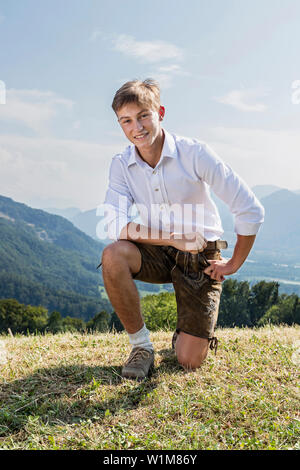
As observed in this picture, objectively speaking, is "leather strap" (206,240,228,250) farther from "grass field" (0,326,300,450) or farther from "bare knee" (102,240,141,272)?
"grass field" (0,326,300,450)

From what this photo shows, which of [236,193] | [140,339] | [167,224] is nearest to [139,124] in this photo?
[167,224]

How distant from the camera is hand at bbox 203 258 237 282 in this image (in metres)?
4.46

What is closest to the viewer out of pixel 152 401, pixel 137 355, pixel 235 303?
pixel 152 401

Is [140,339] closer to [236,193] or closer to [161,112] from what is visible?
[236,193]

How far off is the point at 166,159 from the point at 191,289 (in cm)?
137

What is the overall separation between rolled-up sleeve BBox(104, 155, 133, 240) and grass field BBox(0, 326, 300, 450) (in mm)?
1447

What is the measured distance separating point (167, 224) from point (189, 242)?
0.96ft

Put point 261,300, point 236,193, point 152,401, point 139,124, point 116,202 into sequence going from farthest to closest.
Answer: point 261,300
point 116,202
point 139,124
point 236,193
point 152,401

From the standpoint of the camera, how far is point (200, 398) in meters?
3.83

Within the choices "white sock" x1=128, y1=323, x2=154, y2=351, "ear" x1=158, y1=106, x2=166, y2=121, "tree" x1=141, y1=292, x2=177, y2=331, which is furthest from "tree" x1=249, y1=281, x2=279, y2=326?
"ear" x1=158, y1=106, x2=166, y2=121

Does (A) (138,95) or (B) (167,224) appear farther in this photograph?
(B) (167,224)

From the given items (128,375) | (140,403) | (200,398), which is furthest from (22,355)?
(200,398)

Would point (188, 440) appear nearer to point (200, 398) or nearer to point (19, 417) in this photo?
point (200, 398)

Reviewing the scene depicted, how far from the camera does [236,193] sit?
4184mm
